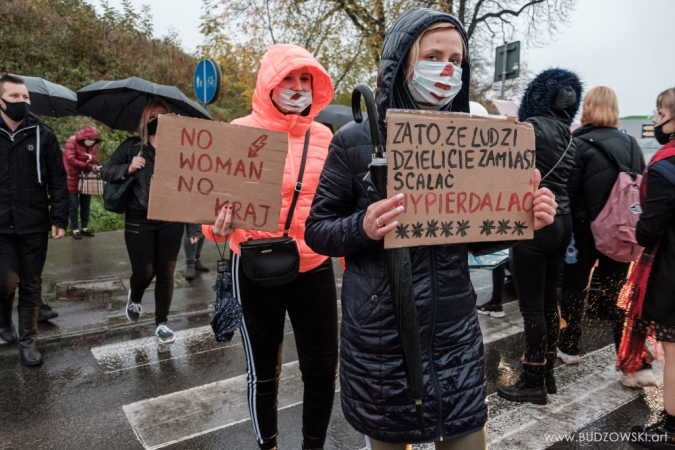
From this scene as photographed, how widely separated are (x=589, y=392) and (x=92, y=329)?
4441mm

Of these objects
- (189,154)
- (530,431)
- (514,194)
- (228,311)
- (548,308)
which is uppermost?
(189,154)

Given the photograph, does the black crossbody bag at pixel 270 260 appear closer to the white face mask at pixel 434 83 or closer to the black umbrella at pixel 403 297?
the black umbrella at pixel 403 297

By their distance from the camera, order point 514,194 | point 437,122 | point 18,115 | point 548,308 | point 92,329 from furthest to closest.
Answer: point 92,329
point 18,115
point 548,308
point 514,194
point 437,122

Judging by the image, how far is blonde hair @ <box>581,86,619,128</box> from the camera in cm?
384

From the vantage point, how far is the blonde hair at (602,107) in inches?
151

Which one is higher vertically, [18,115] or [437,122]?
[18,115]

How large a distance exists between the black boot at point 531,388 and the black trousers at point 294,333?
1.61 metres

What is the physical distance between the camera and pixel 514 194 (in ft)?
5.74

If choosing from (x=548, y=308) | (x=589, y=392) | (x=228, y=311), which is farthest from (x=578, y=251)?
(x=228, y=311)

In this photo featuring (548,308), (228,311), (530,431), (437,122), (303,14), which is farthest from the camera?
(303,14)

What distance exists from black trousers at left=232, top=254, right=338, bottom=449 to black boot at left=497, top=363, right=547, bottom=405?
5.27 ft

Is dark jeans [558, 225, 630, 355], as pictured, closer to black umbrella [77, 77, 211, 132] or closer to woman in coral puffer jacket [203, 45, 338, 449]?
woman in coral puffer jacket [203, 45, 338, 449]

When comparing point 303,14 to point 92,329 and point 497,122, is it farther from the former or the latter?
point 497,122

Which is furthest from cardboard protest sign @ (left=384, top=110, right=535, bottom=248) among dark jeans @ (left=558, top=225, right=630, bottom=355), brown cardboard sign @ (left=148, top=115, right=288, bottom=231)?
dark jeans @ (left=558, top=225, right=630, bottom=355)
